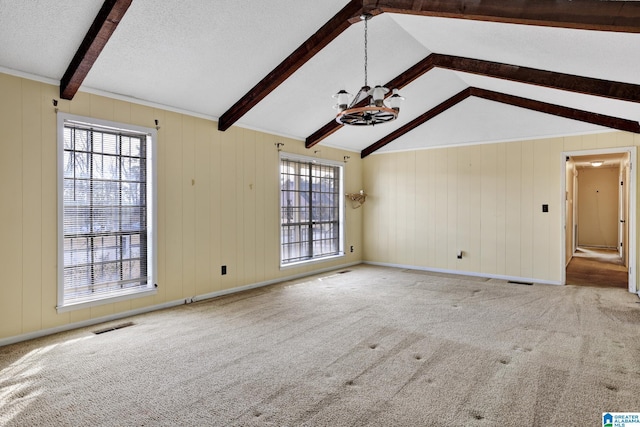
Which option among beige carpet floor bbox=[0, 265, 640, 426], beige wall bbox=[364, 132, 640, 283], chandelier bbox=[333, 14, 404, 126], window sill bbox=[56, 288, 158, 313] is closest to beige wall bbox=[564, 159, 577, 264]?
beige wall bbox=[364, 132, 640, 283]

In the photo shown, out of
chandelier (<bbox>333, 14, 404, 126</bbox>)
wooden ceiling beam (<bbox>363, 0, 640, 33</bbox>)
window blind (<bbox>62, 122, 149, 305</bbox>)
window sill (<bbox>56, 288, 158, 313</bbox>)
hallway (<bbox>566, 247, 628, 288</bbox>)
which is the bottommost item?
hallway (<bbox>566, 247, 628, 288</bbox>)

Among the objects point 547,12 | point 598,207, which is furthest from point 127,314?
point 598,207

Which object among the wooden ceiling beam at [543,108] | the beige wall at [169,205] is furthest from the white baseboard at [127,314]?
the wooden ceiling beam at [543,108]

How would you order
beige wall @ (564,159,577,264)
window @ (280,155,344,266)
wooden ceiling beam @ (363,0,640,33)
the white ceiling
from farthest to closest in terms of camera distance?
beige wall @ (564,159,577,264), window @ (280,155,344,266), the white ceiling, wooden ceiling beam @ (363,0,640,33)

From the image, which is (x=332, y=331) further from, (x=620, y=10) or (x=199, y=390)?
(x=620, y=10)

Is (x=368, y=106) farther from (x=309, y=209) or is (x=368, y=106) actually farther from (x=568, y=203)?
(x=568, y=203)

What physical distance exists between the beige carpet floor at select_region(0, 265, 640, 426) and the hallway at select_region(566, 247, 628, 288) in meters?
1.42

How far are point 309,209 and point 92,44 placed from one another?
4.46 metres

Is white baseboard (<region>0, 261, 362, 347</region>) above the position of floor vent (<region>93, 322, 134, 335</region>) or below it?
above

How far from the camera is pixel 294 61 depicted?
14.1 feet

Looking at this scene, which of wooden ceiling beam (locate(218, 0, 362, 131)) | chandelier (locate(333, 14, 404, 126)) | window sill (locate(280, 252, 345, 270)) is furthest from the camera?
window sill (locate(280, 252, 345, 270))

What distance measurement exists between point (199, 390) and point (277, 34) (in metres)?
3.43

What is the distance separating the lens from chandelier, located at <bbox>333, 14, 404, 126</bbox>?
3381 mm

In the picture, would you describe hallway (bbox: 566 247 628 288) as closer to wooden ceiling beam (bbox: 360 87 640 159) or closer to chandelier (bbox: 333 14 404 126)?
wooden ceiling beam (bbox: 360 87 640 159)
